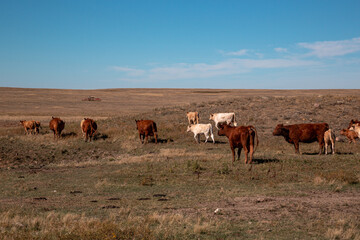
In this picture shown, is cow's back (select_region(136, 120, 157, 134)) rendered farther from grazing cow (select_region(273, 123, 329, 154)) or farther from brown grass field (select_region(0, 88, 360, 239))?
grazing cow (select_region(273, 123, 329, 154))

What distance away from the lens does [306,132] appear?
19500mm

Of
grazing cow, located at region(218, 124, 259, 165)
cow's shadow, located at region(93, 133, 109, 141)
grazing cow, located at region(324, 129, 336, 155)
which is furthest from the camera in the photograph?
cow's shadow, located at region(93, 133, 109, 141)

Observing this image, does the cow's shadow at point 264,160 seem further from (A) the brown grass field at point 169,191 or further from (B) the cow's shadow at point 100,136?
(B) the cow's shadow at point 100,136

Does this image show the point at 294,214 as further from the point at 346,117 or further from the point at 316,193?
the point at 346,117

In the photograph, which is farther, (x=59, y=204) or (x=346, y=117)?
(x=346, y=117)

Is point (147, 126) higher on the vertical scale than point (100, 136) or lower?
higher

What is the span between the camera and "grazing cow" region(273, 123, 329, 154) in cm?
1930

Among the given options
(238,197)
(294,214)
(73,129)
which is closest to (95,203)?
(238,197)

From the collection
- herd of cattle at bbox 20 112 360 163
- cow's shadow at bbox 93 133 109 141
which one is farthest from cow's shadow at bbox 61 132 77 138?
cow's shadow at bbox 93 133 109 141

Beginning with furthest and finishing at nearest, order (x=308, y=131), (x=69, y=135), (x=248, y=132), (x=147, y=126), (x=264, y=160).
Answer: (x=69, y=135)
(x=147, y=126)
(x=308, y=131)
(x=264, y=160)
(x=248, y=132)

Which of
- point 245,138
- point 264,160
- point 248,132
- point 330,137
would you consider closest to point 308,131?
point 330,137

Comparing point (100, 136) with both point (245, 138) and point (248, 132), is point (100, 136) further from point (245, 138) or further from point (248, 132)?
point (248, 132)

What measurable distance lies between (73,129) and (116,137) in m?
5.96

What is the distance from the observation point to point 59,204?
10.6 meters
